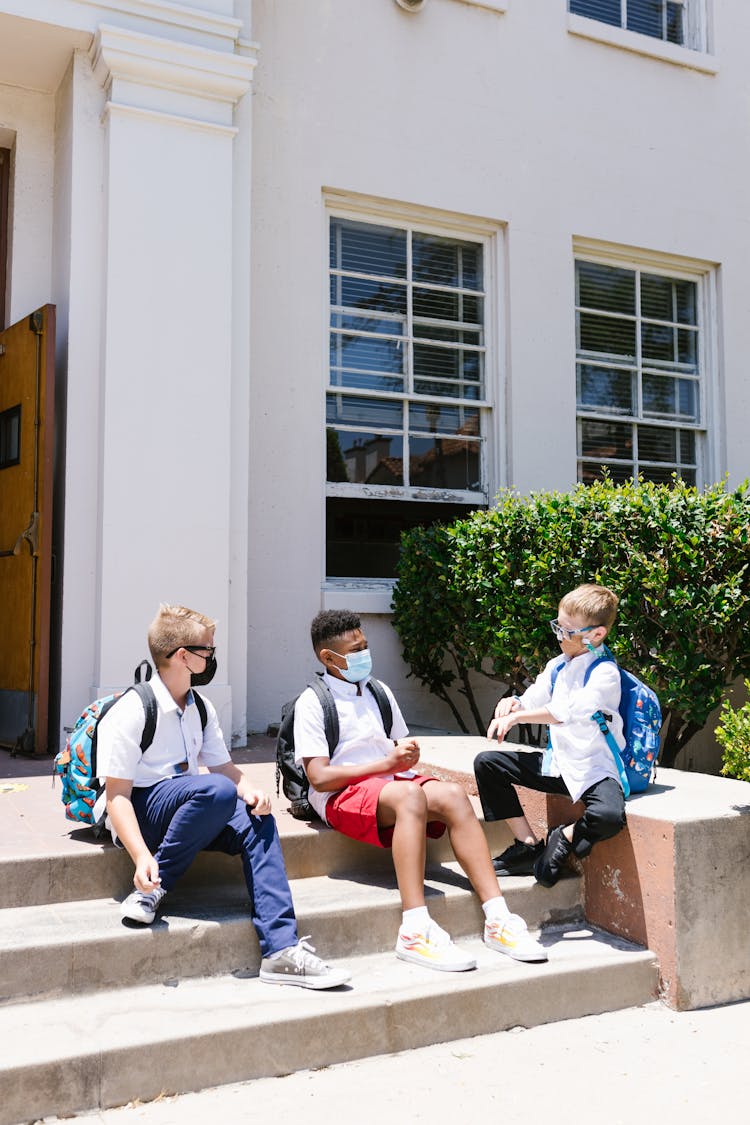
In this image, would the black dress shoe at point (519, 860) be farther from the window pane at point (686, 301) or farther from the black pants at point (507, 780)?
the window pane at point (686, 301)

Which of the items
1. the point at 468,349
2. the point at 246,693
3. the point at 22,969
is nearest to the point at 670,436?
the point at 468,349

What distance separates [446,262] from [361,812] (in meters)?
5.27

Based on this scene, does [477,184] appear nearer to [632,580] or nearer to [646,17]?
[646,17]

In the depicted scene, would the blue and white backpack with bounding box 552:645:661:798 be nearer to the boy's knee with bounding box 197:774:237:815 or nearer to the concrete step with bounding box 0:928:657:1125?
the concrete step with bounding box 0:928:657:1125

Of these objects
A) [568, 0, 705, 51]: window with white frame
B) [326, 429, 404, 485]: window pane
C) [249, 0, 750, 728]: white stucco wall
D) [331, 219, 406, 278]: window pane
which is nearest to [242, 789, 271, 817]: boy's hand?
[249, 0, 750, 728]: white stucco wall

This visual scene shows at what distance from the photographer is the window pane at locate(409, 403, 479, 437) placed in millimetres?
7809

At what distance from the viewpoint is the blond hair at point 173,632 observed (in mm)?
3842

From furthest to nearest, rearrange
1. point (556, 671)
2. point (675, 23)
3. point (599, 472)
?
point (675, 23), point (599, 472), point (556, 671)

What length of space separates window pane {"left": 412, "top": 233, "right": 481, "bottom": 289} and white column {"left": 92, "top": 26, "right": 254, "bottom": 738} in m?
2.02

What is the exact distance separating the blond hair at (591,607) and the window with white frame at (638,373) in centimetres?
422

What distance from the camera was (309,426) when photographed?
721 centimetres

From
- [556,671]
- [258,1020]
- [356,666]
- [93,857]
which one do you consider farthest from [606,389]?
[258,1020]

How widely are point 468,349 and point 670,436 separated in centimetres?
210

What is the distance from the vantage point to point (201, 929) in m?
3.54
